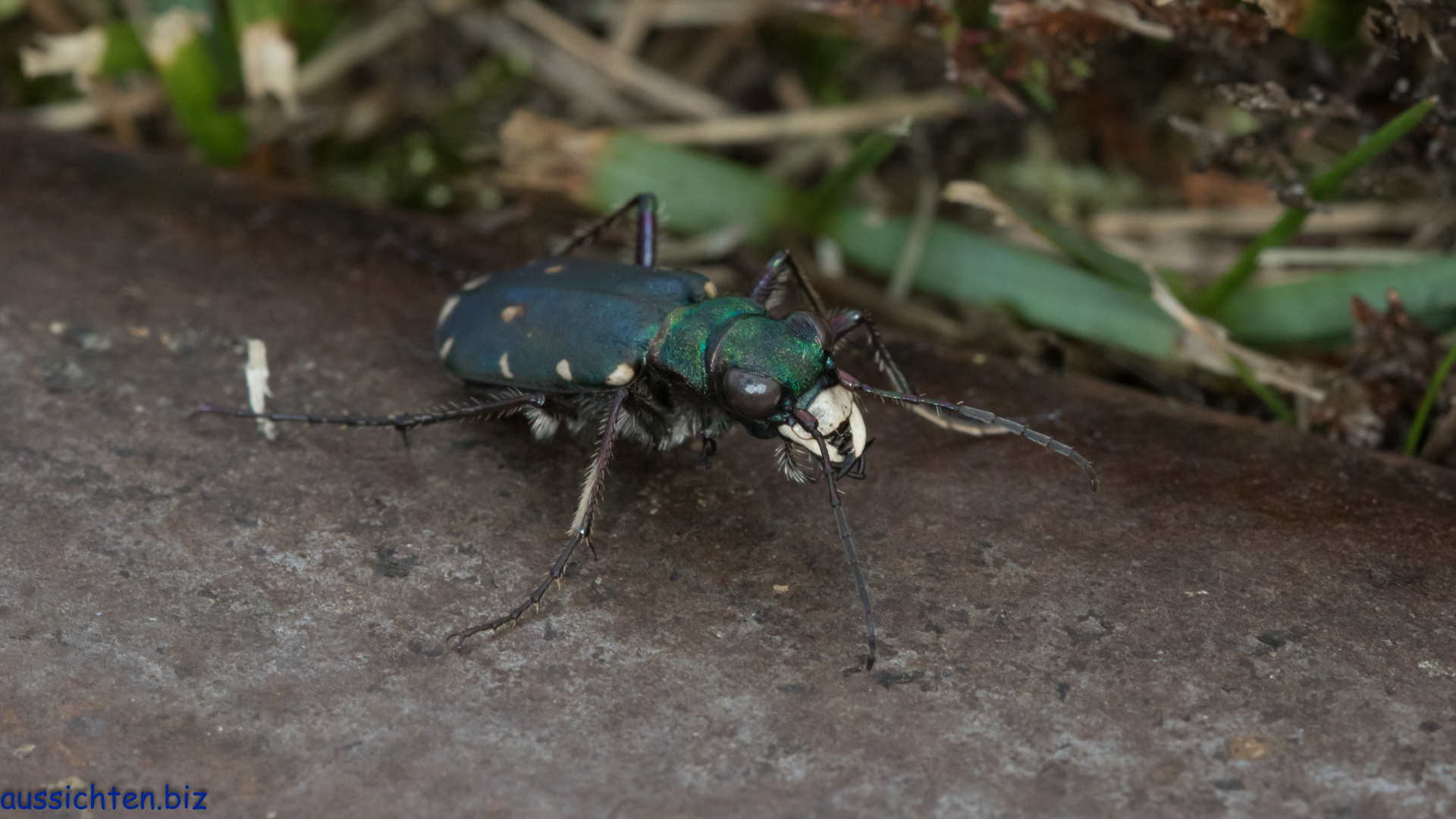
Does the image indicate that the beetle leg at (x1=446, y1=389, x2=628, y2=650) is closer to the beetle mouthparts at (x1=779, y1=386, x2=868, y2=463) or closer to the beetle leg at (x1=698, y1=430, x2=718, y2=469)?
the beetle leg at (x1=698, y1=430, x2=718, y2=469)

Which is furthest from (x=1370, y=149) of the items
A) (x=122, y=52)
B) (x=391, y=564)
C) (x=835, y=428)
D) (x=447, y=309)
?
(x=122, y=52)

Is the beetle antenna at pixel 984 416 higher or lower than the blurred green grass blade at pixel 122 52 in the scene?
higher

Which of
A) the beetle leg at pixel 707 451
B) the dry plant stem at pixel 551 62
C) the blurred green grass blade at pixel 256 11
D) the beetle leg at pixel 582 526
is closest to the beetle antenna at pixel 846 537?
the beetle leg at pixel 707 451

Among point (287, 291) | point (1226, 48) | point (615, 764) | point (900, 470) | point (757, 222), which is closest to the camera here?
point (615, 764)

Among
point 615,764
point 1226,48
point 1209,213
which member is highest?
point 1226,48

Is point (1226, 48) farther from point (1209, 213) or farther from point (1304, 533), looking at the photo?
point (1304, 533)

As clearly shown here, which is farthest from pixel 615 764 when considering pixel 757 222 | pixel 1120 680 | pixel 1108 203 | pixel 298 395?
pixel 1108 203

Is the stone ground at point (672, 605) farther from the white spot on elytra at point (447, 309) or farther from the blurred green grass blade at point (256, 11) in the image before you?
the blurred green grass blade at point (256, 11)
